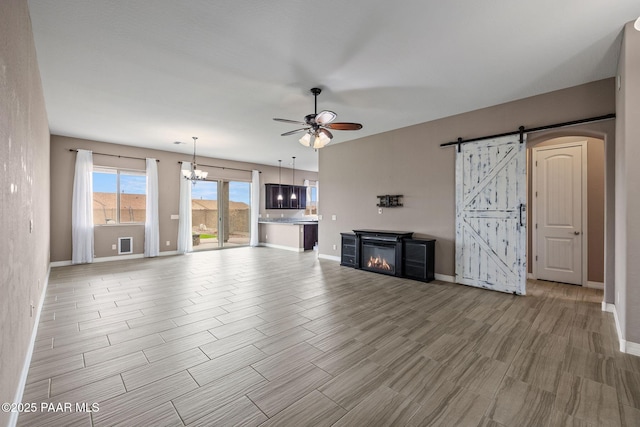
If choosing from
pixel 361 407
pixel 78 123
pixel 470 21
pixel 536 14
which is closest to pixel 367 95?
pixel 470 21

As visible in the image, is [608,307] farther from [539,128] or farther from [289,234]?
[289,234]

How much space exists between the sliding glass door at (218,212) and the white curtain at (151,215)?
118 centimetres

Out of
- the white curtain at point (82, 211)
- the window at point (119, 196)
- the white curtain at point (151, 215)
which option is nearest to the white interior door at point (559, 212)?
the white curtain at point (151, 215)

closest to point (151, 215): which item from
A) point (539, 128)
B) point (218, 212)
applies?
point (218, 212)

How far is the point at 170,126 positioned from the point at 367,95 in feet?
13.2

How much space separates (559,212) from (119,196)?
32.2ft

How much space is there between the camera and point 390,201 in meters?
5.84

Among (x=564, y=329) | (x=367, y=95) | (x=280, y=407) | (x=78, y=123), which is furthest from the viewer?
(x=78, y=123)

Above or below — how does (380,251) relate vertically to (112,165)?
below

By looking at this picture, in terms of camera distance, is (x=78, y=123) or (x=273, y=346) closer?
(x=273, y=346)

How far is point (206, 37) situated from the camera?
2746 millimetres

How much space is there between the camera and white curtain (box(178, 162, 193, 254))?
8.17 meters

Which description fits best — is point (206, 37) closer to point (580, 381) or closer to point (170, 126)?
point (170, 126)

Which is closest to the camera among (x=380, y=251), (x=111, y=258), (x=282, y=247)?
(x=380, y=251)
